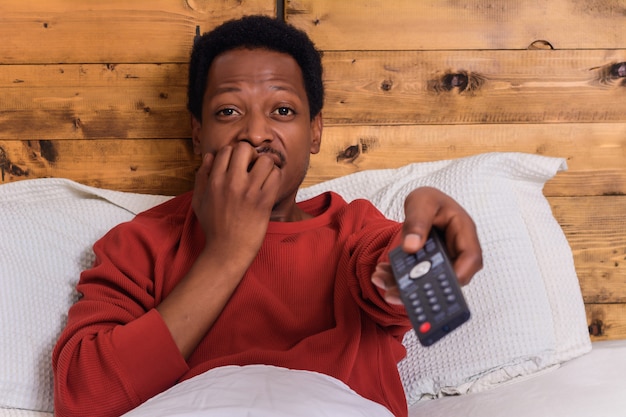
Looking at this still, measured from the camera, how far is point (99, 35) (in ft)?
4.69

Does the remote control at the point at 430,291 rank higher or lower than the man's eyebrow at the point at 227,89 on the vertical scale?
lower

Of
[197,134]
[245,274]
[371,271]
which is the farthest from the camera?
[197,134]

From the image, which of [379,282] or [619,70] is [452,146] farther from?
[379,282]

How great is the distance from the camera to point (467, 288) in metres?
1.18

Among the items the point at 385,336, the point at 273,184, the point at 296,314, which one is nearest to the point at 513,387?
the point at 385,336

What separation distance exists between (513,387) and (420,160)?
56cm

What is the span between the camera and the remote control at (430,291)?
2.14 ft

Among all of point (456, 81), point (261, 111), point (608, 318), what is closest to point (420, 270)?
point (261, 111)

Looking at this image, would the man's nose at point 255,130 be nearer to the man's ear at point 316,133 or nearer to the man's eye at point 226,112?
the man's eye at point 226,112

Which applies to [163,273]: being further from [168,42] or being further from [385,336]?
[168,42]

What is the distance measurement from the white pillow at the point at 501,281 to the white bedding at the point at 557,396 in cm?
4

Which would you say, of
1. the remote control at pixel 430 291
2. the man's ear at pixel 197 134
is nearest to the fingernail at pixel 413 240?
the remote control at pixel 430 291

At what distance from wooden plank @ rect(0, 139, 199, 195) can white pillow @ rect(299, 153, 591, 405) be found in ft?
1.00

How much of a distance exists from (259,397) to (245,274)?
308 mm
